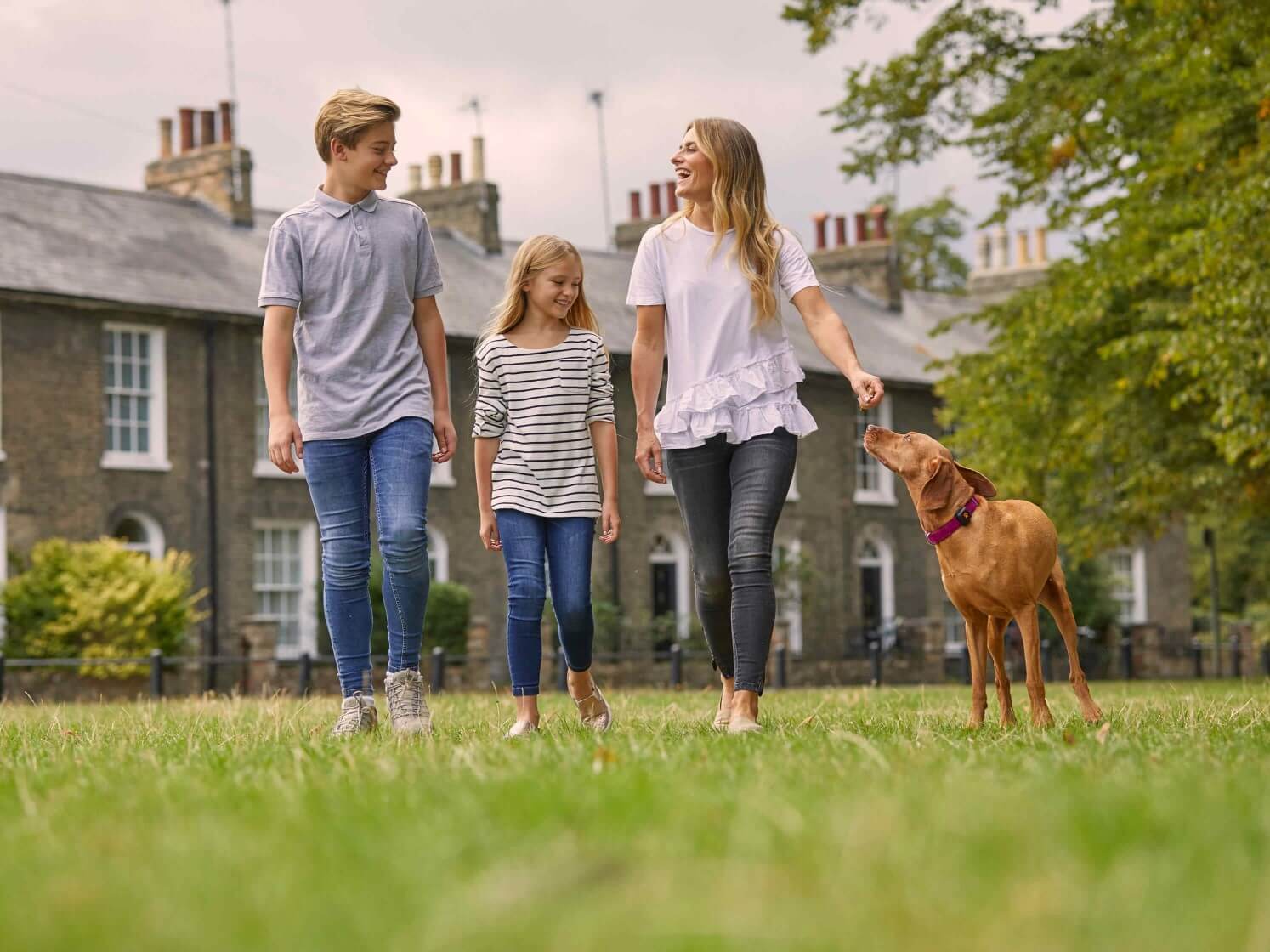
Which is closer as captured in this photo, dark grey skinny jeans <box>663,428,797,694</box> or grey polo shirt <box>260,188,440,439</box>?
dark grey skinny jeans <box>663,428,797,694</box>

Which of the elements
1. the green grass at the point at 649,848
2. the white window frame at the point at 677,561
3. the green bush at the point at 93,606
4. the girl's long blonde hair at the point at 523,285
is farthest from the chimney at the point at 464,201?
the green grass at the point at 649,848

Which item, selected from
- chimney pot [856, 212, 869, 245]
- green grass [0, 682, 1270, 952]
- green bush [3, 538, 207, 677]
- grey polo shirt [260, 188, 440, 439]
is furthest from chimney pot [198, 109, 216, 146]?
green grass [0, 682, 1270, 952]

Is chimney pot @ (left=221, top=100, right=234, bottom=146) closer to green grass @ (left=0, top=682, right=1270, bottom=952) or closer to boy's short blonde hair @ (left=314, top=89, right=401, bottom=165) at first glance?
boy's short blonde hair @ (left=314, top=89, right=401, bottom=165)

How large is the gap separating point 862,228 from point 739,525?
3640 centimetres

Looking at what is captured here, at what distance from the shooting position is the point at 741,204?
664 cm

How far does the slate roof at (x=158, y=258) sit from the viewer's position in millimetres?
25484

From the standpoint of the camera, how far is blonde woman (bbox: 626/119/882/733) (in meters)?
6.48

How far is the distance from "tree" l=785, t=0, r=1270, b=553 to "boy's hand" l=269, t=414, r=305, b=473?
12.1 m

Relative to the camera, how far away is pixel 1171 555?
42750mm

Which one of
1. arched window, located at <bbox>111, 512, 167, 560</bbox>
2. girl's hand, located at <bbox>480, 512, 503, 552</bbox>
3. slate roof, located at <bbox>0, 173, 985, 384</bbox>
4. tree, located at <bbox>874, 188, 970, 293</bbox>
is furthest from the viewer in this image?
tree, located at <bbox>874, 188, 970, 293</bbox>

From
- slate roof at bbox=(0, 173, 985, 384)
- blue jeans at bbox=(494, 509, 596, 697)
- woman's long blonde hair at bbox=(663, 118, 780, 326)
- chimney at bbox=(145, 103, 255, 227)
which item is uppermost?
chimney at bbox=(145, 103, 255, 227)

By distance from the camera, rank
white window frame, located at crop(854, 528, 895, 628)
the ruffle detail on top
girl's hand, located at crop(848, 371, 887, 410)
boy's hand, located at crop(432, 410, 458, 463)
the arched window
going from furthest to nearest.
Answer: white window frame, located at crop(854, 528, 895, 628) → the arched window → boy's hand, located at crop(432, 410, 458, 463) → the ruffle detail on top → girl's hand, located at crop(848, 371, 887, 410)

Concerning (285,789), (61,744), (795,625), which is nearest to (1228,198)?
(61,744)

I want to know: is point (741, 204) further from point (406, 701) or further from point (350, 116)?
point (406, 701)
